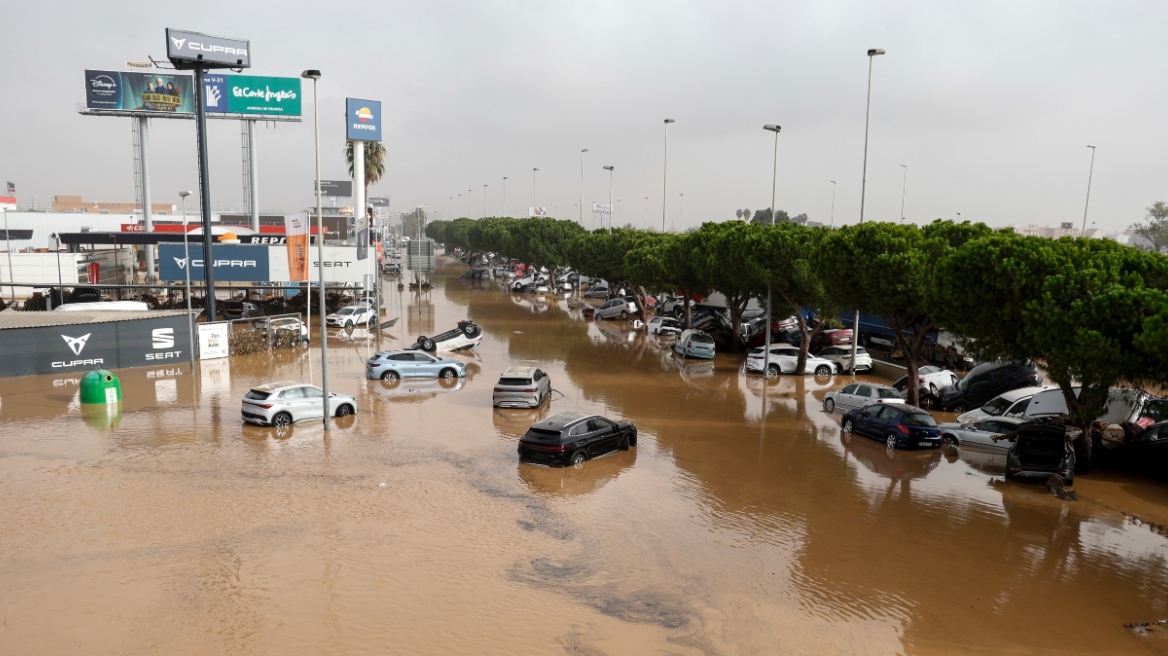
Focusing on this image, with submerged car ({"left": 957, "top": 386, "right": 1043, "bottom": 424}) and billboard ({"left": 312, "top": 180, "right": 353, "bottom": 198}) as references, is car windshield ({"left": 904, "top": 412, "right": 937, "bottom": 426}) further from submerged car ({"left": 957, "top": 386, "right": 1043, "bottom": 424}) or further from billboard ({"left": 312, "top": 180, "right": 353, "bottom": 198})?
billboard ({"left": 312, "top": 180, "right": 353, "bottom": 198})

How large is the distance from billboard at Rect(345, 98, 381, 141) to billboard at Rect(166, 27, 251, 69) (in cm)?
2815

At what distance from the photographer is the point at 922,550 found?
14.2 meters

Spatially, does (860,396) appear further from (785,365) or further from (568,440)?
(568,440)

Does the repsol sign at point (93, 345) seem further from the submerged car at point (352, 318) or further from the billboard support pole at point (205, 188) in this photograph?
the submerged car at point (352, 318)

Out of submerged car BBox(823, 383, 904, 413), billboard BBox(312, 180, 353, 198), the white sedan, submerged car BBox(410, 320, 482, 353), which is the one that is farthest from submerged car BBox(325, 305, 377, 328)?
billboard BBox(312, 180, 353, 198)

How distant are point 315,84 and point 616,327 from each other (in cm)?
3198

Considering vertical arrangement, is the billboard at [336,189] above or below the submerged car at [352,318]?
above

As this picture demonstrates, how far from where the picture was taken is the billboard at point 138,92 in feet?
216

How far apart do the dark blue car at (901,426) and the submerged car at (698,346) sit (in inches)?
597

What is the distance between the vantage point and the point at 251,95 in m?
65.4

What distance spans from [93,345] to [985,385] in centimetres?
3483

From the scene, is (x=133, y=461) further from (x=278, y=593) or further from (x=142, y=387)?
(x=142, y=387)

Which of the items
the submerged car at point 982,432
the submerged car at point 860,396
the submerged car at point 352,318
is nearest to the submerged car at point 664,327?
the submerged car at point 352,318

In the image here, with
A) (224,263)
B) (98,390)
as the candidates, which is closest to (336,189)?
(224,263)
